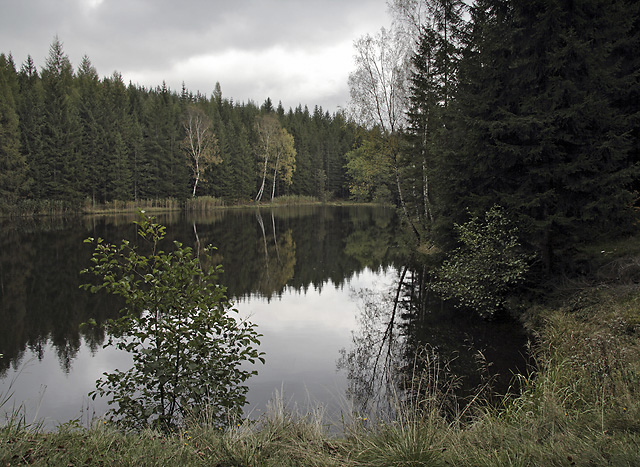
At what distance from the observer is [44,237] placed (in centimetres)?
2441

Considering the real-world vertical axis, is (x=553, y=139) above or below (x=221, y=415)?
above

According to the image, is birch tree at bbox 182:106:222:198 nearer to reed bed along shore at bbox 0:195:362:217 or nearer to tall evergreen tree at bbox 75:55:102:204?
reed bed along shore at bbox 0:195:362:217

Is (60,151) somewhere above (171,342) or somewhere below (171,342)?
above

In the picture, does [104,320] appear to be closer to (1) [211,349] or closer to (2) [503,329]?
(1) [211,349]

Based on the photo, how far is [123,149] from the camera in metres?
46.6

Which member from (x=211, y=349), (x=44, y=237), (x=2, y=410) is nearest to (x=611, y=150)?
(x=211, y=349)

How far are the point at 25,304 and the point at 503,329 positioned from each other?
1166 cm

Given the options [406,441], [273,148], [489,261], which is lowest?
[406,441]

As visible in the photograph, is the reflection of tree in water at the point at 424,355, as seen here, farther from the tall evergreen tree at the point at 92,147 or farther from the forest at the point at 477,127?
the tall evergreen tree at the point at 92,147

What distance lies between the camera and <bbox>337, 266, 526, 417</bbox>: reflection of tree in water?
6.20m

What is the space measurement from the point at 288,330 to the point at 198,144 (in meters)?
46.0

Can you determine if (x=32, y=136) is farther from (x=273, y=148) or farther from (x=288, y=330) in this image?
(x=288, y=330)

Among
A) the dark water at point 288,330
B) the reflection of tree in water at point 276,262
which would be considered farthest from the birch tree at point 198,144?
the dark water at point 288,330

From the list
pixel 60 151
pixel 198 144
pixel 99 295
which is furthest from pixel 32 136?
pixel 99 295
